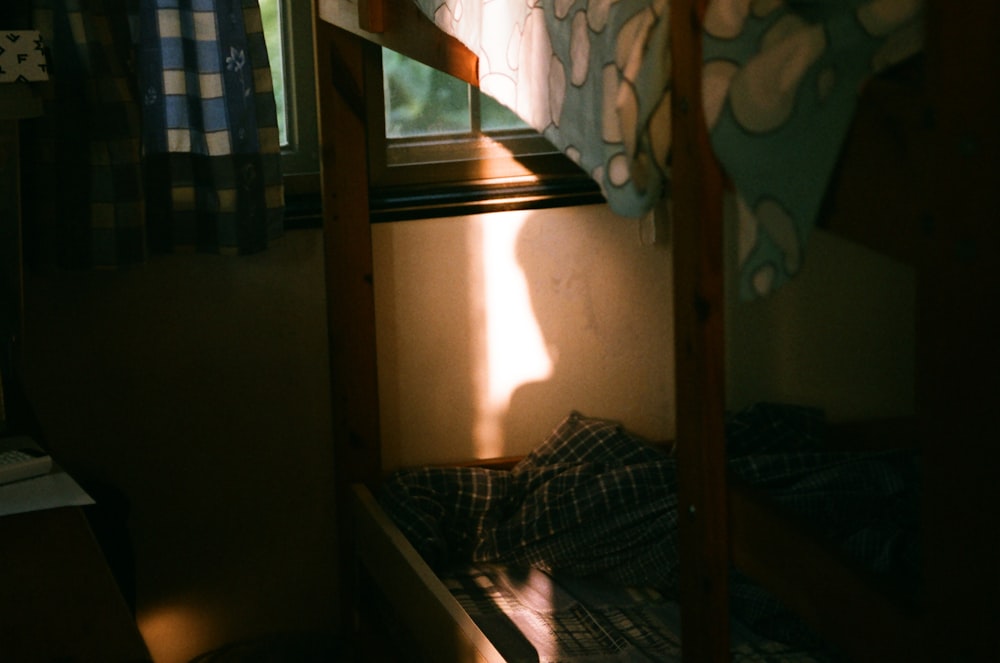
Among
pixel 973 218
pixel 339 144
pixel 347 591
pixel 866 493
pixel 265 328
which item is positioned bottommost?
pixel 347 591

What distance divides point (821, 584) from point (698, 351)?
0.71ft

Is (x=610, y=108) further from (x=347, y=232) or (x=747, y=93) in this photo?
(x=347, y=232)

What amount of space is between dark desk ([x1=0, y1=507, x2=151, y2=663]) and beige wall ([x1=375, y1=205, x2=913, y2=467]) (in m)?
1.34

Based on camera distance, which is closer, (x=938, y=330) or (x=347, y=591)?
(x=938, y=330)

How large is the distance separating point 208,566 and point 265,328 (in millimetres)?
510

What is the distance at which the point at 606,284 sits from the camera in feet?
8.66

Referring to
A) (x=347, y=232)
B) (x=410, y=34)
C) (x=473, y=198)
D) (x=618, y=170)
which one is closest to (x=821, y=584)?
(x=618, y=170)

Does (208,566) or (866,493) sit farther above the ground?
(866,493)

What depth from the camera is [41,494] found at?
135cm

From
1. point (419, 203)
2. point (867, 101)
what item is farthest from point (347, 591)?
point (867, 101)

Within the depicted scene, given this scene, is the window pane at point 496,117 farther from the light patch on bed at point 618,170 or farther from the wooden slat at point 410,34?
the light patch on bed at point 618,170

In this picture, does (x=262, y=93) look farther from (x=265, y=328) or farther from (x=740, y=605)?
(x=740, y=605)

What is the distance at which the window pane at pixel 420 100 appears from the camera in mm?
2523

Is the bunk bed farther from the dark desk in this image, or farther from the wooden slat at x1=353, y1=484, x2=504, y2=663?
the dark desk
